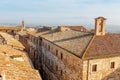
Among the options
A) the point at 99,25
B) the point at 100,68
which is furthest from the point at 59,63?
the point at 99,25

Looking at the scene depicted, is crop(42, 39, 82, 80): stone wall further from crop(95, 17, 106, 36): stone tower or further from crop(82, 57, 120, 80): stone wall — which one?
crop(95, 17, 106, 36): stone tower

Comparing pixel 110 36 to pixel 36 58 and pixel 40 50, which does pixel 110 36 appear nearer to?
pixel 40 50

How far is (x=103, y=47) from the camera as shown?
22.9m

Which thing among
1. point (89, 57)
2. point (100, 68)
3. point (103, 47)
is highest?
point (103, 47)

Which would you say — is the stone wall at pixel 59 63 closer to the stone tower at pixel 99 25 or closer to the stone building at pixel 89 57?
the stone building at pixel 89 57

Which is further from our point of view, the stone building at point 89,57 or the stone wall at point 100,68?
the stone building at point 89,57

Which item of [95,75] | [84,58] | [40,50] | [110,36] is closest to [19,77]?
[84,58]

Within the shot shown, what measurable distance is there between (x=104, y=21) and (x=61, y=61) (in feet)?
27.5

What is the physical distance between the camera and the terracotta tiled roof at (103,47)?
829 inches

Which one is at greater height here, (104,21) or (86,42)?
(104,21)

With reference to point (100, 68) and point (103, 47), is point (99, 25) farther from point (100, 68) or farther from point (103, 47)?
point (100, 68)

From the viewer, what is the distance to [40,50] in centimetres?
3975

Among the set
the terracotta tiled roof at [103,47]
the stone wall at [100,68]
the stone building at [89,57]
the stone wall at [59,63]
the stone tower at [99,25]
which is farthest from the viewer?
the stone tower at [99,25]

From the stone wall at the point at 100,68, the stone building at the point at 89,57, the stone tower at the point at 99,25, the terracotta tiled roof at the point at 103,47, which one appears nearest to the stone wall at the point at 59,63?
the stone building at the point at 89,57
